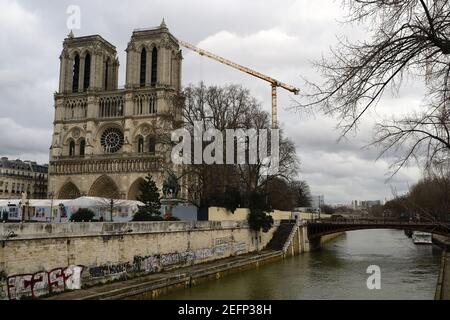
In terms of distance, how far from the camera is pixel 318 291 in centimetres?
2136

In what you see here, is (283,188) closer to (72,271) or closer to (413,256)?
(413,256)

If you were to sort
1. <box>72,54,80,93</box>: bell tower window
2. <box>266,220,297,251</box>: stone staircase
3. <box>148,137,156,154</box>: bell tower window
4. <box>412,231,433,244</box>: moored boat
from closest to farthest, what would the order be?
<box>266,220,297,251</box>: stone staircase < <box>412,231,433,244</box>: moored boat < <box>148,137,156,154</box>: bell tower window < <box>72,54,80,93</box>: bell tower window

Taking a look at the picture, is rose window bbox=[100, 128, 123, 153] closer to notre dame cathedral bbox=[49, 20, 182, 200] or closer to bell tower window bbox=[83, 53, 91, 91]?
notre dame cathedral bbox=[49, 20, 182, 200]

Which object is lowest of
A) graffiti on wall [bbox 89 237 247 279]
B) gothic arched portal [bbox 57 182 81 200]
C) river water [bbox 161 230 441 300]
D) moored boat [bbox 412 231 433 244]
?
river water [bbox 161 230 441 300]

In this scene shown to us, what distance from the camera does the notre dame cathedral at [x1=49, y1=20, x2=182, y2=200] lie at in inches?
2335

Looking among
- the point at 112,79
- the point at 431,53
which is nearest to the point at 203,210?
the point at 431,53

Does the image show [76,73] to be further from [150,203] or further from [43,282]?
[43,282]

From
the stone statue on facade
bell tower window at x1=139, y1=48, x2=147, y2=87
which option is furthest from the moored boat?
bell tower window at x1=139, y1=48, x2=147, y2=87

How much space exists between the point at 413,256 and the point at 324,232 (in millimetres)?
8913

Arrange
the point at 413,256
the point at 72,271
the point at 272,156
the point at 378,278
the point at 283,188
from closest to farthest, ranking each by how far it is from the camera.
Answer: the point at 72,271 < the point at 378,278 < the point at 272,156 < the point at 413,256 < the point at 283,188

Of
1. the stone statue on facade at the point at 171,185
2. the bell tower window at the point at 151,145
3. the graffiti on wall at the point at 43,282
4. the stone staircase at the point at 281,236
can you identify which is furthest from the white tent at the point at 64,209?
the bell tower window at the point at 151,145

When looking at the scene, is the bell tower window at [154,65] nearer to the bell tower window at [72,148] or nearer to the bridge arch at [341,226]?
the bell tower window at [72,148]

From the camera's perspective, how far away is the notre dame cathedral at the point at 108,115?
59.3 meters

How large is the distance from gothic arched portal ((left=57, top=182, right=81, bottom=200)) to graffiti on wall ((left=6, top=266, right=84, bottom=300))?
4748 centimetres
